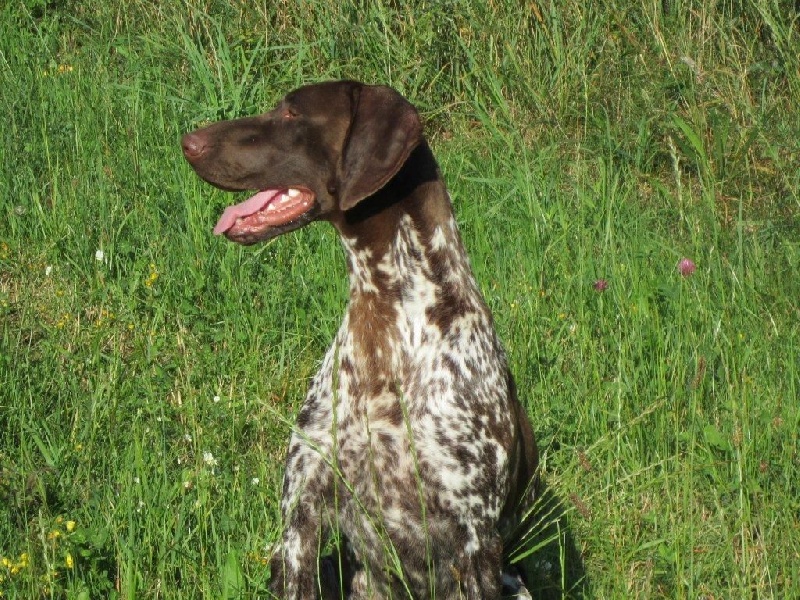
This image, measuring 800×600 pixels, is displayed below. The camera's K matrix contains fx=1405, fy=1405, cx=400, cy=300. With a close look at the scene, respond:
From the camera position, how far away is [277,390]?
5.20 metres

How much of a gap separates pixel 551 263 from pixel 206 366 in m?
1.53

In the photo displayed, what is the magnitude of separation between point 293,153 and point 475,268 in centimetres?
199

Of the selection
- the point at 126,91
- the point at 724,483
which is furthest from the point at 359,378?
the point at 126,91

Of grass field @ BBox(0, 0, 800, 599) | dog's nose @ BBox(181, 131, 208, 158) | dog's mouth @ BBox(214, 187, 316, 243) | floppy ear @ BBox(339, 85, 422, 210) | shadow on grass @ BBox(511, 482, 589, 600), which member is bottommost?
shadow on grass @ BBox(511, 482, 589, 600)

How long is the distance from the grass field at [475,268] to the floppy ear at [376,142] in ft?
2.38

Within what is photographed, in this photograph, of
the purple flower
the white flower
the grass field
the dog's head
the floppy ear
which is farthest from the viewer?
the purple flower

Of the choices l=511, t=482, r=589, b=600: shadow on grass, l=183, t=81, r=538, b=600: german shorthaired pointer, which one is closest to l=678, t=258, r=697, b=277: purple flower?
l=511, t=482, r=589, b=600: shadow on grass

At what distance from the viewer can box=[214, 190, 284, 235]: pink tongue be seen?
12.8 ft

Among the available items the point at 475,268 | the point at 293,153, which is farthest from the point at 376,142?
the point at 475,268

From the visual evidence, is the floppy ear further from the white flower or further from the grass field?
the white flower

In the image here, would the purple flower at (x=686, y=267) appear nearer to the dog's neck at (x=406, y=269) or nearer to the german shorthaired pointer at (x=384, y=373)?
the german shorthaired pointer at (x=384, y=373)

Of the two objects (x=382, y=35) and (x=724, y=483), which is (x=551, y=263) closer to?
(x=724, y=483)

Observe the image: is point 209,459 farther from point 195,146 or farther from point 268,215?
point 195,146

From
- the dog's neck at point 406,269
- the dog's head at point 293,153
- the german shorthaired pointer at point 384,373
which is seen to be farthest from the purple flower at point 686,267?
the dog's head at point 293,153
